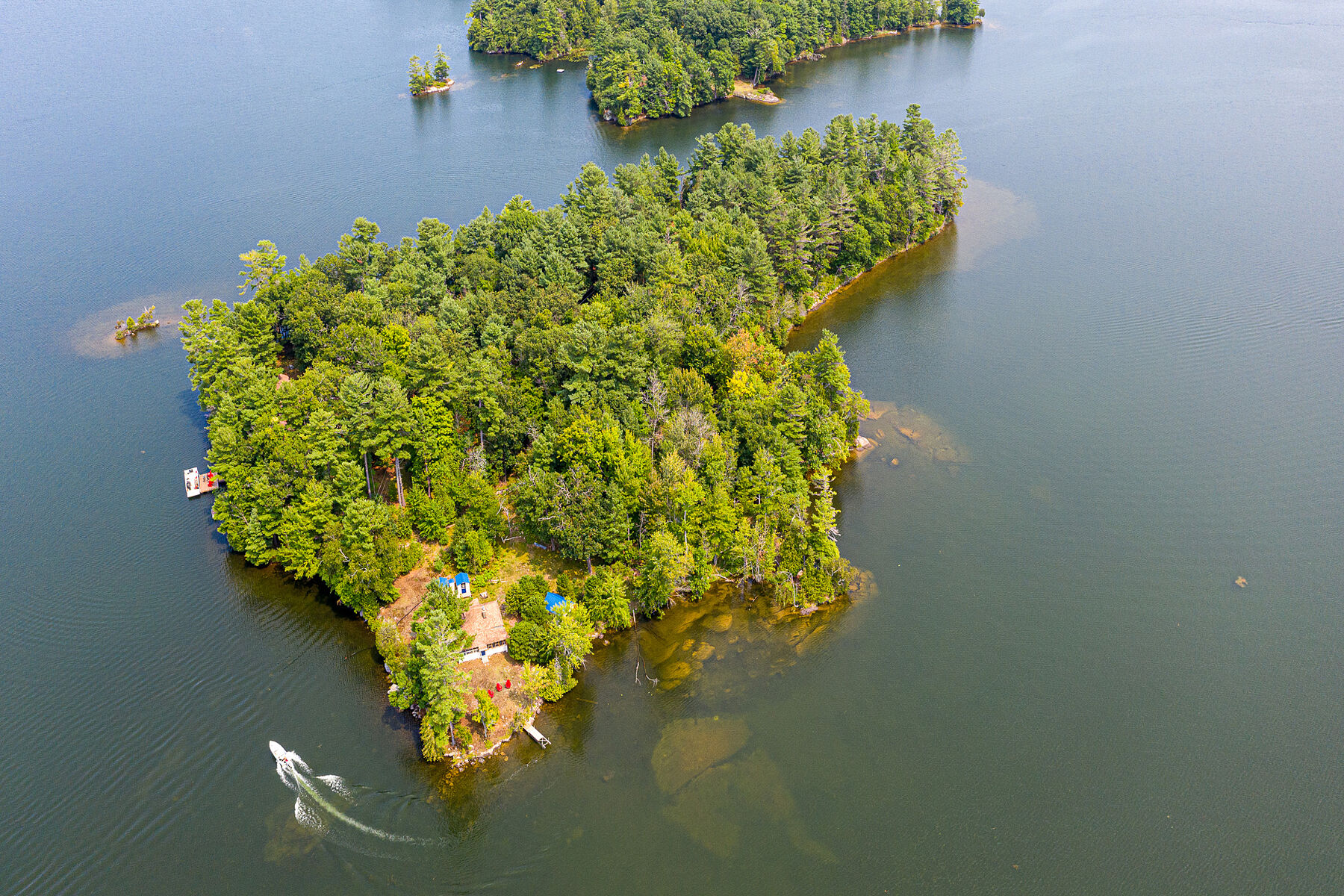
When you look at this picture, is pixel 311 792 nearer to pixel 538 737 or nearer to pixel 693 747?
pixel 538 737

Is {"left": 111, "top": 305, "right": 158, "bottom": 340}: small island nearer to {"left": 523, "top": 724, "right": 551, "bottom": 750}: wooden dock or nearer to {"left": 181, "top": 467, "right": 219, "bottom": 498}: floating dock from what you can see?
{"left": 181, "top": 467, "right": 219, "bottom": 498}: floating dock

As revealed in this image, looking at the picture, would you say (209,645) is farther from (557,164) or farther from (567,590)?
(557,164)

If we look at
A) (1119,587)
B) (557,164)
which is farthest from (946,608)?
(557,164)

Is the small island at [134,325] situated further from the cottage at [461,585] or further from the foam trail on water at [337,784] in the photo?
the foam trail on water at [337,784]

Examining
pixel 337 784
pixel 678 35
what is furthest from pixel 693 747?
pixel 678 35

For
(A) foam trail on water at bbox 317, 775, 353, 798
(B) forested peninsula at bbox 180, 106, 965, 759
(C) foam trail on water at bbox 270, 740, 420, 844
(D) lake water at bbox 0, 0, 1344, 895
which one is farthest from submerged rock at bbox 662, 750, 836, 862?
(A) foam trail on water at bbox 317, 775, 353, 798
